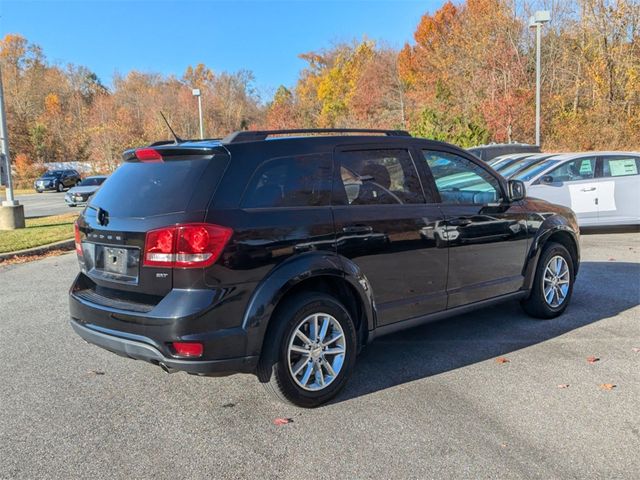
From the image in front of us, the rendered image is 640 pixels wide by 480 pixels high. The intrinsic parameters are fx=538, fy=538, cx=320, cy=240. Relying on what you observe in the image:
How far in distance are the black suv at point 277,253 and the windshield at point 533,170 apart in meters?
6.10

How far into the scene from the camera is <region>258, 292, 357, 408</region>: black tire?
3352 mm

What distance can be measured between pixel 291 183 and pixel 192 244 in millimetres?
818

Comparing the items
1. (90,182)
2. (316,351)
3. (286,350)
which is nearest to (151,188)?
(286,350)

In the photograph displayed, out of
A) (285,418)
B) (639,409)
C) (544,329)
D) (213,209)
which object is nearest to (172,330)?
(213,209)

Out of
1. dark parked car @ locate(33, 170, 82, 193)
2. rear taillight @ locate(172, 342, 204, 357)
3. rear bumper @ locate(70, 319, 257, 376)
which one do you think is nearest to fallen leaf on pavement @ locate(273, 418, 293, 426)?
rear bumper @ locate(70, 319, 257, 376)

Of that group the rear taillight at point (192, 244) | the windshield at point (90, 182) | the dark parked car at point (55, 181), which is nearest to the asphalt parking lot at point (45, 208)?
the dark parked car at point (55, 181)

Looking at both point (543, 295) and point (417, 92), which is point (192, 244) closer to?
point (543, 295)

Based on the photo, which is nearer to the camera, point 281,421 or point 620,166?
point 281,421

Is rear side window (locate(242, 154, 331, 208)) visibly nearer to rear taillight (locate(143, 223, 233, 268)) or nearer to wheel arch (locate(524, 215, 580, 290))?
rear taillight (locate(143, 223, 233, 268))

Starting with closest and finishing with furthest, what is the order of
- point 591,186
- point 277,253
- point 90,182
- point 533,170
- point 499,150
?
point 277,253
point 591,186
point 533,170
point 499,150
point 90,182

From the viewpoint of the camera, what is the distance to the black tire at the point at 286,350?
11.0ft

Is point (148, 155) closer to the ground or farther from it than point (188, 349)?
farther from it

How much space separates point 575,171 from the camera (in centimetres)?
1009

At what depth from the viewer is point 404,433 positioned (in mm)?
3197
